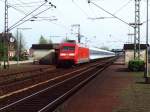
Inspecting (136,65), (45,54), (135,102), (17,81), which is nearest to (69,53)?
(136,65)

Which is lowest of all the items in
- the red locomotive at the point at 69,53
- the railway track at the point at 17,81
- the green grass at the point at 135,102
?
the railway track at the point at 17,81

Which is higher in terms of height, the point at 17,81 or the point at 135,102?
the point at 135,102

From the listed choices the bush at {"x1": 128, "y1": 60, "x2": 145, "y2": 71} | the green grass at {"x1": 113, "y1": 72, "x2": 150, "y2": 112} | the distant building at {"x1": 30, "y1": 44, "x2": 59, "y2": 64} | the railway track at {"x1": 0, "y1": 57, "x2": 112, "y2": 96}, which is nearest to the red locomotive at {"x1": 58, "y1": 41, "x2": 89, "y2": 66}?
the bush at {"x1": 128, "y1": 60, "x2": 145, "y2": 71}

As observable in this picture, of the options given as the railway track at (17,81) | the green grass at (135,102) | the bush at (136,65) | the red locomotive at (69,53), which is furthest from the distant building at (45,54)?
the green grass at (135,102)

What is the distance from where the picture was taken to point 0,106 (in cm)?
1748

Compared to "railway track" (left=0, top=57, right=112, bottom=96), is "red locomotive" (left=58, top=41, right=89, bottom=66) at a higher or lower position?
higher

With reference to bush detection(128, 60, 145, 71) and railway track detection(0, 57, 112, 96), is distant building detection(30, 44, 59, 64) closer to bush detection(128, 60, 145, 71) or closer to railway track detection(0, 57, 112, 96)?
bush detection(128, 60, 145, 71)

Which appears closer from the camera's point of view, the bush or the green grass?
the green grass

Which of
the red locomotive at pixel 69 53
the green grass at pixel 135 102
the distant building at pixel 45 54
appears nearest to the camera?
the green grass at pixel 135 102

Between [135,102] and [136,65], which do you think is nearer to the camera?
[135,102]

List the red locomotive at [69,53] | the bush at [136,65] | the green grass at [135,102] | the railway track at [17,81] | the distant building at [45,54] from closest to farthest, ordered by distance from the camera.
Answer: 1. the green grass at [135,102]
2. the railway track at [17,81]
3. the bush at [136,65]
4. the red locomotive at [69,53]
5. the distant building at [45,54]

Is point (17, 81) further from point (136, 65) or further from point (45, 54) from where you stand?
point (45, 54)

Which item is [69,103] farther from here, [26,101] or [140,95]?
[140,95]

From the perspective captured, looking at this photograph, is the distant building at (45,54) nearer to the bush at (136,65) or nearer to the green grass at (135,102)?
the bush at (136,65)
